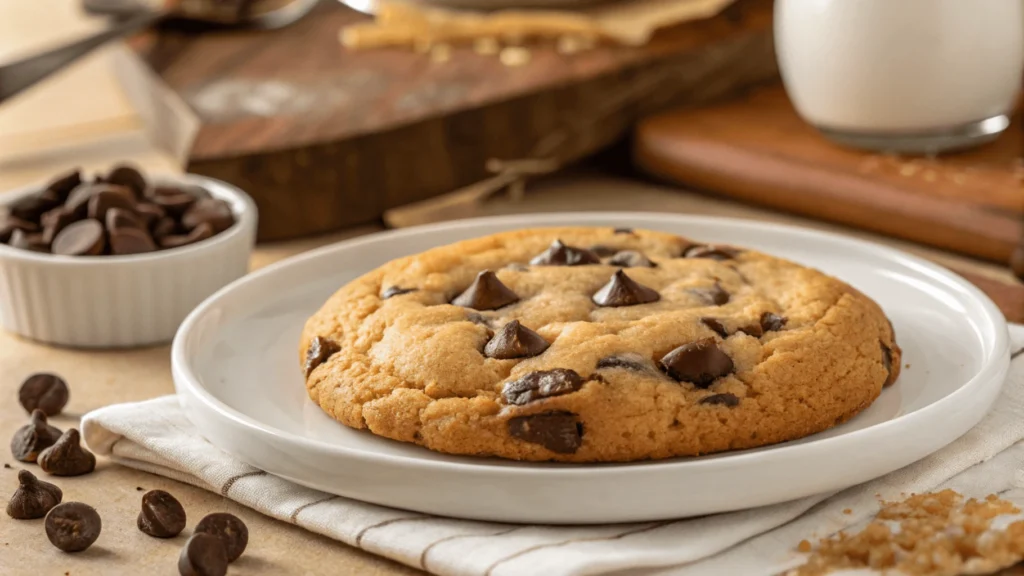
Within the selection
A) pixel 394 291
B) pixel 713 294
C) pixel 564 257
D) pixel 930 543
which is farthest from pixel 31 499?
pixel 930 543

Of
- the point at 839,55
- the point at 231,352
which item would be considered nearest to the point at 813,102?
the point at 839,55

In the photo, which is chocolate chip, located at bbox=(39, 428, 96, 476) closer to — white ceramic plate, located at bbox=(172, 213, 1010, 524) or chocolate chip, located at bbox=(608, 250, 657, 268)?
white ceramic plate, located at bbox=(172, 213, 1010, 524)

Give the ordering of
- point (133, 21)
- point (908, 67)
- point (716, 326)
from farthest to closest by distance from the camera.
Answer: point (133, 21) < point (908, 67) < point (716, 326)

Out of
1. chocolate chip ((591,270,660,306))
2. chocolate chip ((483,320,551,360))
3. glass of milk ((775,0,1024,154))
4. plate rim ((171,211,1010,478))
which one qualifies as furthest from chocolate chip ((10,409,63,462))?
glass of milk ((775,0,1024,154))

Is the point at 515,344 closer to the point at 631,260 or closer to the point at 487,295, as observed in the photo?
the point at 487,295

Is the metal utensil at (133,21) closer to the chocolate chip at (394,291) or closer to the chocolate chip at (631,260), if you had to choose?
the chocolate chip at (394,291)

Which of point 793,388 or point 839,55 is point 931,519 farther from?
point 839,55
